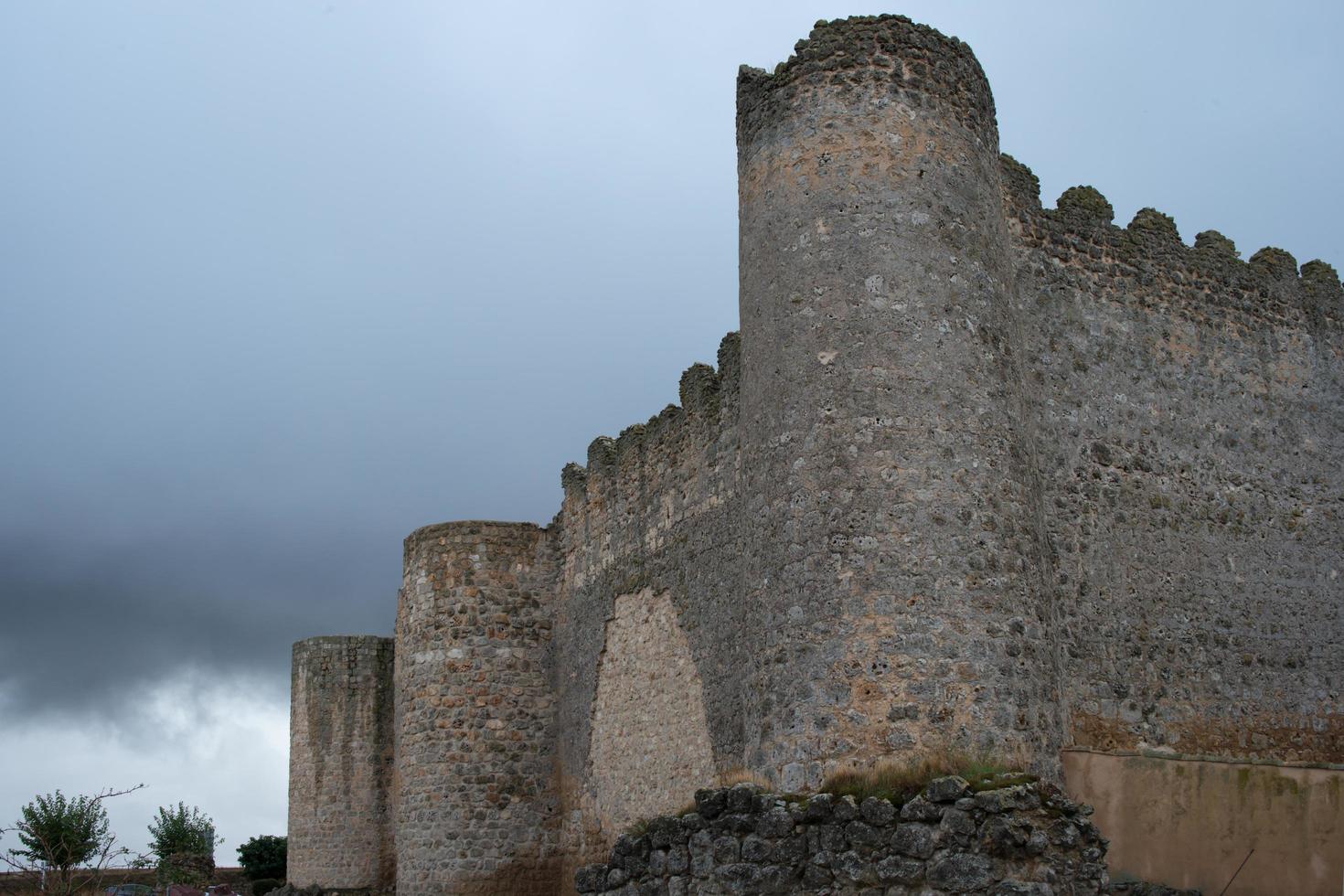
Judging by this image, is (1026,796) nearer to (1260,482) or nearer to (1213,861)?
(1213,861)

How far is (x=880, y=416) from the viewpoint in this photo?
977 cm

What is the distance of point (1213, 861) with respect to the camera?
907 cm

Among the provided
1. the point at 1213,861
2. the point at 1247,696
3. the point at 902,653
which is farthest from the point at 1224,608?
the point at 902,653

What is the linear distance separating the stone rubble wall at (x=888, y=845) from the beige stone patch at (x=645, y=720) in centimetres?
466

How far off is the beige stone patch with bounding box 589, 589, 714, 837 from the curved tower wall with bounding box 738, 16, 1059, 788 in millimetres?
3970

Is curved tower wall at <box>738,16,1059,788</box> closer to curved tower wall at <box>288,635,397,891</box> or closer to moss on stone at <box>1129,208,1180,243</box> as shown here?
moss on stone at <box>1129,208,1180,243</box>

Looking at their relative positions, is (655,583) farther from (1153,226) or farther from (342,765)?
(342,765)

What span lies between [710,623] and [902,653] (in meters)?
4.88

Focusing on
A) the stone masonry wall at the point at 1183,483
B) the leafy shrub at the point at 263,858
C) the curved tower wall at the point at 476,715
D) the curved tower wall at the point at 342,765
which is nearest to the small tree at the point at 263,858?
the leafy shrub at the point at 263,858

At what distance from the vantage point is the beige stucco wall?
8703mm

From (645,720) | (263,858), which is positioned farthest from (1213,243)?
(263,858)

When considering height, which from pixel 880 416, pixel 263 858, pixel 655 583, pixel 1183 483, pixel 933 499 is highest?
pixel 880 416

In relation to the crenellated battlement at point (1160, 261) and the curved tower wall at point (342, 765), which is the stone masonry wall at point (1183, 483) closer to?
the crenellated battlement at point (1160, 261)

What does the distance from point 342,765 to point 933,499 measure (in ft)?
53.5
